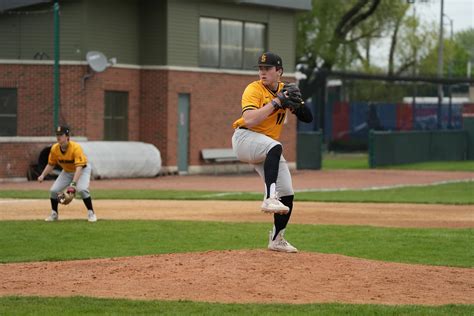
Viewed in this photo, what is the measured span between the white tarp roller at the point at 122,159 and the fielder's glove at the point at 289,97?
→ 2082 centimetres

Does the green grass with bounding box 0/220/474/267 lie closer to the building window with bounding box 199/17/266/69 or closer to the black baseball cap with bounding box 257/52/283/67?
the black baseball cap with bounding box 257/52/283/67

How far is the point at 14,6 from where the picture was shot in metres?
33.8

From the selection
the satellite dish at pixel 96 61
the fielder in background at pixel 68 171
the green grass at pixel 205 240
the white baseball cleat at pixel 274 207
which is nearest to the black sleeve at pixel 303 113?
the white baseball cleat at pixel 274 207

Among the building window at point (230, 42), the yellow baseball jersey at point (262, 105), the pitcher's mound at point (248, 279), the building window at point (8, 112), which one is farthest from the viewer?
the building window at point (230, 42)

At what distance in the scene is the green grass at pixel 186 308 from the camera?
8703 millimetres

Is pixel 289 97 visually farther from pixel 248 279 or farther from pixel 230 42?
pixel 230 42

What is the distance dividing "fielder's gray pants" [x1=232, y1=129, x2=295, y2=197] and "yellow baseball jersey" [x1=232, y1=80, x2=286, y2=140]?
97mm

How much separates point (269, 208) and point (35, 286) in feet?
8.34

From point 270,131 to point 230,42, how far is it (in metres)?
26.7

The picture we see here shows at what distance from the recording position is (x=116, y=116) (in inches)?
1387

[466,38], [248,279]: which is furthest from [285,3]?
[466,38]

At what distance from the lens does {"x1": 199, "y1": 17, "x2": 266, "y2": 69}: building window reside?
3666cm

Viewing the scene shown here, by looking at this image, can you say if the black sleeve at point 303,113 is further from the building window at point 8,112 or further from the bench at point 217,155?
the bench at point 217,155

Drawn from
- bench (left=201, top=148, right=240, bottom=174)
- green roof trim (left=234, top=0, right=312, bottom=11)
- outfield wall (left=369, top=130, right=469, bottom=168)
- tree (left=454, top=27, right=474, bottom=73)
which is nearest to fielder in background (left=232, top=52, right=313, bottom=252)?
bench (left=201, top=148, right=240, bottom=174)
